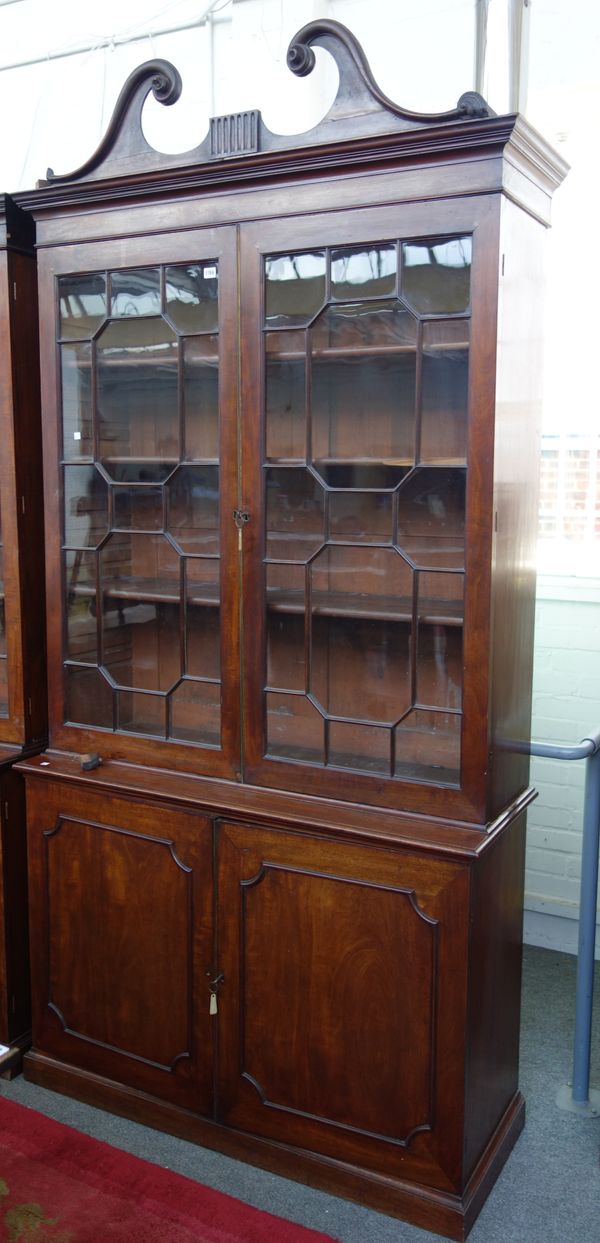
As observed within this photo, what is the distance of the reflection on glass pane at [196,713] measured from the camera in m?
2.11

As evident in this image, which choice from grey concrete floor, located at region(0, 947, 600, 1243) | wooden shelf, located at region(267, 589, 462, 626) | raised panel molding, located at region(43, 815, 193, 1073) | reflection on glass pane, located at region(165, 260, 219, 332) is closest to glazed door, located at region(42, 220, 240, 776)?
reflection on glass pane, located at region(165, 260, 219, 332)

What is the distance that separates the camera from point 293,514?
1.98m

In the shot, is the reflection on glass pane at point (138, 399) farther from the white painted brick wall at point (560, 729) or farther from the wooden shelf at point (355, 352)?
the white painted brick wall at point (560, 729)

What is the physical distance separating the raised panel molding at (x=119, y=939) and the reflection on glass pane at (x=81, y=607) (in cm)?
38

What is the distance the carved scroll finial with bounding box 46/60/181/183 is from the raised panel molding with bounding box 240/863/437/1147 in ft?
4.83

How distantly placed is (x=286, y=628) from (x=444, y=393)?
0.55m

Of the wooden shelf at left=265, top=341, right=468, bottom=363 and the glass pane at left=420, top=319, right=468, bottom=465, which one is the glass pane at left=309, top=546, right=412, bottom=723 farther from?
the wooden shelf at left=265, top=341, right=468, bottom=363

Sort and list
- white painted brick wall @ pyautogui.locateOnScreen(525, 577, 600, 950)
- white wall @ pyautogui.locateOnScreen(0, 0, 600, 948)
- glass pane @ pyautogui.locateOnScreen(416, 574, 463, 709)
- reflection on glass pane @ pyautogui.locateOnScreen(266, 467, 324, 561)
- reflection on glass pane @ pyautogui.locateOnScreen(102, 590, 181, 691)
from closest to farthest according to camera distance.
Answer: glass pane @ pyautogui.locateOnScreen(416, 574, 463, 709), reflection on glass pane @ pyautogui.locateOnScreen(266, 467, 324, 561), reflection on glass pane @ pyautogui.locateOnScreen(102, 590, 181, 691), white wall @ pyautogui.locateOnScreen(0, 0, 600, 948), white painted brick wall @ pyautogui.locateOnScreen(525, 577, 600, 950)

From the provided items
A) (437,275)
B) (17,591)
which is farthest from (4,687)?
(437,275)

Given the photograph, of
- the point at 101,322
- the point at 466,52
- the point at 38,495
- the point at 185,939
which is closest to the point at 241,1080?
the point at 185,939

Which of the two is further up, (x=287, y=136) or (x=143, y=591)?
(x=287, y=136)

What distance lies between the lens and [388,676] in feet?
6.39

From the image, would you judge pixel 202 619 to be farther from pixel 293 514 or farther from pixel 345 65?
pixel 345 65

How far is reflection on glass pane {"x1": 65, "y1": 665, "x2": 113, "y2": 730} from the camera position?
2250mm
